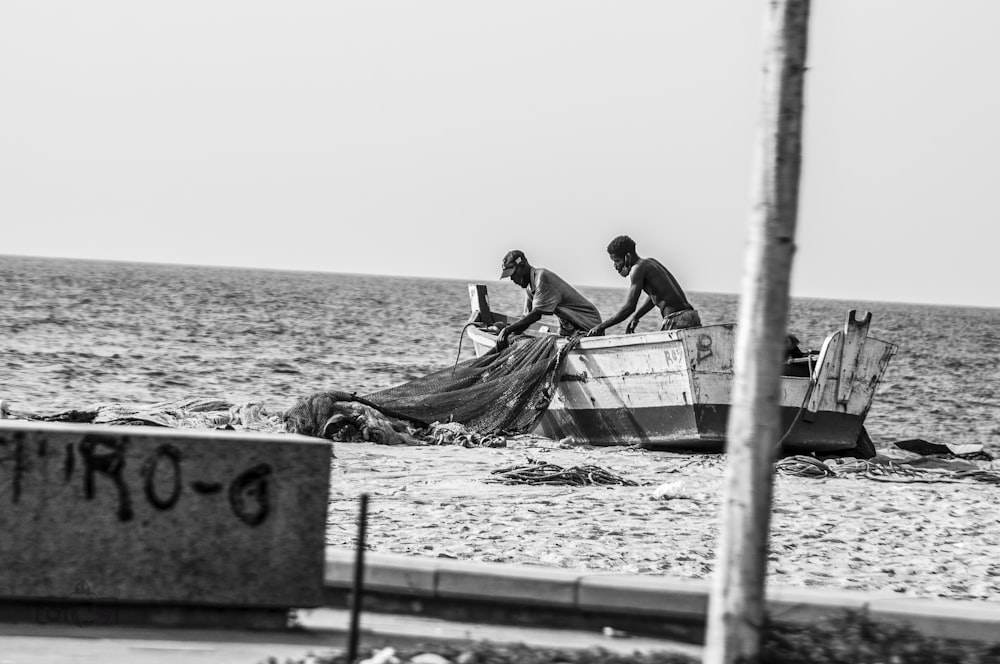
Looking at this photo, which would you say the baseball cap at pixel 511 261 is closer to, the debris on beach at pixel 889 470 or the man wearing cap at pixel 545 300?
the man wearing cap at pixel 545 300

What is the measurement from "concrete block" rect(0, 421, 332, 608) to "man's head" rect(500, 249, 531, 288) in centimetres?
1033

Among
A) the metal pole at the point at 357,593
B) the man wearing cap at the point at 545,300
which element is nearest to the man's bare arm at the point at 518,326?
the man wearing cap at the point at 545,300

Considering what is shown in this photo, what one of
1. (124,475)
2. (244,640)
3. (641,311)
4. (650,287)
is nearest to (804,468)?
(650,287)

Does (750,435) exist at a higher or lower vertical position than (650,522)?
higher

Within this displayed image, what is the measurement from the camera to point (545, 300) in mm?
16188

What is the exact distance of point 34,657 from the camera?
5.12 metres

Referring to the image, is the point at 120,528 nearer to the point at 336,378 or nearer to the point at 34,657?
the point at 34,657

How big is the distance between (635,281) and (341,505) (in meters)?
5.86

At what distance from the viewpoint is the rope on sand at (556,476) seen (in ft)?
38.1

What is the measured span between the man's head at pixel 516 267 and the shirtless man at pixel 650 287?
4.02 ft

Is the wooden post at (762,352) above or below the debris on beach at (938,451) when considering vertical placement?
above

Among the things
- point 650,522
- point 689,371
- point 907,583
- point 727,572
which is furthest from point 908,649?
point 689,371

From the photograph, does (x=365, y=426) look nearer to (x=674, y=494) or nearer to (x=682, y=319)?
(x=682, y=319)

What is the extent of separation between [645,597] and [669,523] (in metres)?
4.19
